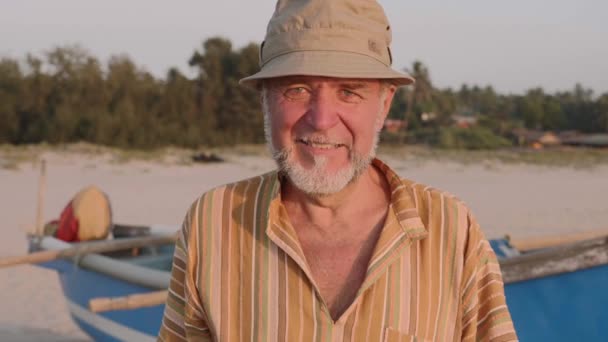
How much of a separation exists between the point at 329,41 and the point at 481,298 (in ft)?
2.32

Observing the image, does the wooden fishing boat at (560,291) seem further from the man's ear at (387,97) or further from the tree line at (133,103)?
the tree line at (133,103)

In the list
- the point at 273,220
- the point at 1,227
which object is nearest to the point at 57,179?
the point at 1,227

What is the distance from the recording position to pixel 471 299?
1694 millimetres

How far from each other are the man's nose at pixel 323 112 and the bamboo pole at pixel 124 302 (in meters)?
2.06

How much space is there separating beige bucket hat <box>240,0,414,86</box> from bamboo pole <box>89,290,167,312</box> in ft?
6.71

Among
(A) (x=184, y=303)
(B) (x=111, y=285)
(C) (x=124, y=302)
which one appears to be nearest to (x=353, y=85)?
(A) (x=184, y=303)

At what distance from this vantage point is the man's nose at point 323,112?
167cm

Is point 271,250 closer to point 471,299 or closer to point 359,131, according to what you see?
point 359,131

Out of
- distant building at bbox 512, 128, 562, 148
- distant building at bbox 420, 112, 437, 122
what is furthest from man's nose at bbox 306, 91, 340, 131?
distant building at bbox 420, 112, 437, 122

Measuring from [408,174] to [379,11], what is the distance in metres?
19.4

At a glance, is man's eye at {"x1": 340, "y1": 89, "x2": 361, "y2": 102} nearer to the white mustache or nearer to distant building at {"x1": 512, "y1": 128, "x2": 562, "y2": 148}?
the white mustache

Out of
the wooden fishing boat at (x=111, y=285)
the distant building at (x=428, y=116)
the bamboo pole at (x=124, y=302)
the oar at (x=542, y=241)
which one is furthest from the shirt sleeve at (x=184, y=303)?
the distant building at (x=428, y=116)

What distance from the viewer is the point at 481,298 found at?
1.71 metres

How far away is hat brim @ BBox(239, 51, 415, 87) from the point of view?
5.27 ft
